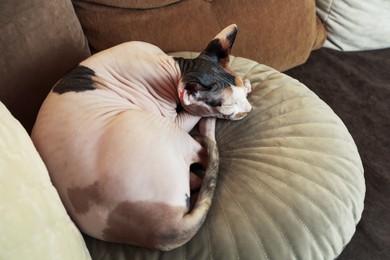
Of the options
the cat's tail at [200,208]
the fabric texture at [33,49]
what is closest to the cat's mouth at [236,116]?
the cat's tail at [200,208]

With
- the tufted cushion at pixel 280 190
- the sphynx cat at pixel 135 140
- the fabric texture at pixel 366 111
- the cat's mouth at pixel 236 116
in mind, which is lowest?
the fabric texture at pixel 366 111

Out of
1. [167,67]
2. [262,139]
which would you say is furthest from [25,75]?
[262,139]

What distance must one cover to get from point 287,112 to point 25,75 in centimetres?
66

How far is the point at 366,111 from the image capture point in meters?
1.29

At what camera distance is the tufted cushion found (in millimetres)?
786

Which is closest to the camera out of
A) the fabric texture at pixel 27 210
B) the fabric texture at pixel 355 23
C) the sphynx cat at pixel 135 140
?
the fabric texture at pixel 27 210

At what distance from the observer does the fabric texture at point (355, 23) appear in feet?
4.68

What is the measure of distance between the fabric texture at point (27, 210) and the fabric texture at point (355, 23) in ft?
3.88

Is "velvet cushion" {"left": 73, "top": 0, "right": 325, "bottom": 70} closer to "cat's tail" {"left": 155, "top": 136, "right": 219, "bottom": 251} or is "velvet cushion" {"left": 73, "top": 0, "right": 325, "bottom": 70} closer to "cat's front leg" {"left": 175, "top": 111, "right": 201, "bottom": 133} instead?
"cat's front leg" {"left": 175, "top": 111, "right": 201, "bottom": 133}

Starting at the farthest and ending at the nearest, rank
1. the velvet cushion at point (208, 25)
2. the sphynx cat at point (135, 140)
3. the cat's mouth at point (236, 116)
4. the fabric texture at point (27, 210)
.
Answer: the velvet cushion at point (208, 25), the cat's mouth at point (236, 116), the sphynx cat at point (135, 140), the fabric texture at point (27, 210)

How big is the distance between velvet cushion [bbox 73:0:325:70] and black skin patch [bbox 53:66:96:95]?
0.82ft

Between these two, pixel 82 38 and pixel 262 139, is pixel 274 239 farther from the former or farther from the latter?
pixel 82 38

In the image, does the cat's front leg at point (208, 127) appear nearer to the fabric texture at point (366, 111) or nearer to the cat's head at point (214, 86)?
the cat's head at point (214, 86)

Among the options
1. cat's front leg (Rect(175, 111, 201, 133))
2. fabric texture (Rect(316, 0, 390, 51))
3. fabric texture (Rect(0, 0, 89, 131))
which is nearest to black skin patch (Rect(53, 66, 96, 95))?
fabric texture (Rect(0, 0, 89, 131))
